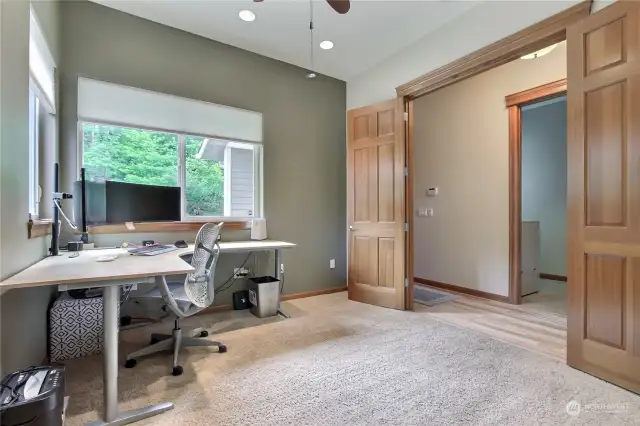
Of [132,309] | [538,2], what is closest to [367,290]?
[132,309]

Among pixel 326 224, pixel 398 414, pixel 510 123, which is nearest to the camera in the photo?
pixel 398 414

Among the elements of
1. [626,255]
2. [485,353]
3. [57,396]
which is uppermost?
[626,255]

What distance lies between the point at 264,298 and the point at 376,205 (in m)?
1.65

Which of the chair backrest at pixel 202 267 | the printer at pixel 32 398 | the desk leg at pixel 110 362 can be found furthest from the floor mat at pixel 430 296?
the printer at pixel 32 398

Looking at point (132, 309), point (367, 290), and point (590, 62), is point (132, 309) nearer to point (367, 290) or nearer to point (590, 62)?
point (367, 290)

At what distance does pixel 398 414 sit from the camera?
1.66 m

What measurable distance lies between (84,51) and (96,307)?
2.23 m

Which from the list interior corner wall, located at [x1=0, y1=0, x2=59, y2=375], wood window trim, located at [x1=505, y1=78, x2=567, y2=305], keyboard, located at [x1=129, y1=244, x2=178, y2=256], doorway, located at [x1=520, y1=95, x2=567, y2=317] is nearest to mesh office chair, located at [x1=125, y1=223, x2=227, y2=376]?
keyboard, located at [x1=129, y1=244, x2=178, y2=256]

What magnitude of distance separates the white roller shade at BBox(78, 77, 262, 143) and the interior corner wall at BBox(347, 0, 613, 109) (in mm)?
1504

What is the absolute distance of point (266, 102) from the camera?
388 centimetres

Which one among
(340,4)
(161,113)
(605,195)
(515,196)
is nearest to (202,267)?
(161,113)

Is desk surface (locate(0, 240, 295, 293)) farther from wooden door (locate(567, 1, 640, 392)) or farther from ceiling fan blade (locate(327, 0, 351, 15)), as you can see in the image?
wooden door (locate(567, 1, 640, 392))

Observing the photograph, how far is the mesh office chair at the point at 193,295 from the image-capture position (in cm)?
214

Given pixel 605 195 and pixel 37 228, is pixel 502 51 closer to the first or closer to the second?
pixel 605 195
